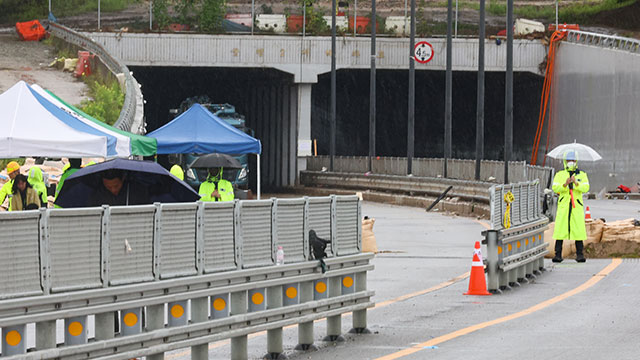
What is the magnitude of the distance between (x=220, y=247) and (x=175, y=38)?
49.1 metres

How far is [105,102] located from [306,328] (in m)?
35.7

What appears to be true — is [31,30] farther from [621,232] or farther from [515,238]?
[515,238]

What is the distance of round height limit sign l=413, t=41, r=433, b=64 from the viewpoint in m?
60.2

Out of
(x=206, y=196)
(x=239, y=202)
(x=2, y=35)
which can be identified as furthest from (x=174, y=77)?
(x=239, y=202)

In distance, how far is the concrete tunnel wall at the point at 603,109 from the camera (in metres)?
46.3

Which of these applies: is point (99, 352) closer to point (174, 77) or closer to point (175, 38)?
point (175, 38)

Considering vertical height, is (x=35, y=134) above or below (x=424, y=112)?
below

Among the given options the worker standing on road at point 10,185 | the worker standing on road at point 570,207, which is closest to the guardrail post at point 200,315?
the worker standing on road at point 10,185

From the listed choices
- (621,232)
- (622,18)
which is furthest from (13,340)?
(622,18)

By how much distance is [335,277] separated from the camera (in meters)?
11.6

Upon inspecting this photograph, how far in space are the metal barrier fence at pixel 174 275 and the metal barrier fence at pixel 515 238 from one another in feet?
13.8

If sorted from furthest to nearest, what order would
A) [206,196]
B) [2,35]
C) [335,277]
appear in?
[2,35], [206,196], [335,277]

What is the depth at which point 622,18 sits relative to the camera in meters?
93.0

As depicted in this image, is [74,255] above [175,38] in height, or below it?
below
